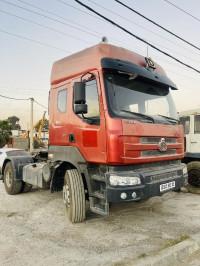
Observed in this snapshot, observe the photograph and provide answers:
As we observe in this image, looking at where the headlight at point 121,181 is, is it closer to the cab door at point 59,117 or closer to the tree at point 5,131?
the cab door at point 59,117

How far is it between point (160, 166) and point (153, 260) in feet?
5.73

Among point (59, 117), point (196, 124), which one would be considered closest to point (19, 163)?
point (59, 117)

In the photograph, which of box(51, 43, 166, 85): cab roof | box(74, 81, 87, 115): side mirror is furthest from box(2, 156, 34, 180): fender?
box(74, 81, 87, 115): side mirror

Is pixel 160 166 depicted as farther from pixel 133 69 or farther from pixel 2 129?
pixel 2 129

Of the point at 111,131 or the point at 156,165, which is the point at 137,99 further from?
the point at 156,165

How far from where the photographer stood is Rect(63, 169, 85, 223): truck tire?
417 centimetres

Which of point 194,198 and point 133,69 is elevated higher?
point 133,69

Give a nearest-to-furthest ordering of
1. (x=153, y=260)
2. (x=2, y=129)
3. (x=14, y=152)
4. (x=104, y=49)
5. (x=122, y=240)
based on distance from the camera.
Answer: (x=153, y=260)
(x=122, y=240)
(x=104, y=49)
(x=14, y=152)
(x=2, y=129)

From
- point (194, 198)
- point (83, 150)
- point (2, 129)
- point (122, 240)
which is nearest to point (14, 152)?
point (83, 150)

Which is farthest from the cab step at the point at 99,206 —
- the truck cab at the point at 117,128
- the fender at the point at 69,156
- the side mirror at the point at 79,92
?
the side mirror at the point at 79,92

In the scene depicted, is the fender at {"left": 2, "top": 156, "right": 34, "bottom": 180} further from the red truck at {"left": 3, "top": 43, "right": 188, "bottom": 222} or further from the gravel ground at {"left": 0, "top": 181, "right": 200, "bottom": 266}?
the red truck at {"left": 3, "top": 43, "right": 188, "bottom": 222}

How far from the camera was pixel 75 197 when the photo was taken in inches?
164

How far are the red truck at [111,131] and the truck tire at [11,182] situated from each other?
1.96 metres

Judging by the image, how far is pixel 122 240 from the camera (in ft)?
11.8
